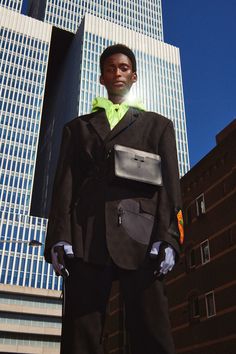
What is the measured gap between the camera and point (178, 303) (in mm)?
24844

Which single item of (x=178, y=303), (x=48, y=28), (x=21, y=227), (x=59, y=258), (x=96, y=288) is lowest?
(x=96, y=288)

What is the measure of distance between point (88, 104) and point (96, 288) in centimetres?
10328

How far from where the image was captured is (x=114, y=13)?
13400cm

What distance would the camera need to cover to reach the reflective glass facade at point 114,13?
124438mm

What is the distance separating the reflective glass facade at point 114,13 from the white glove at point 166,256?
418 ft

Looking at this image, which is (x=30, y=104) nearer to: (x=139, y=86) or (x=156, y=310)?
(x=139, y=86)

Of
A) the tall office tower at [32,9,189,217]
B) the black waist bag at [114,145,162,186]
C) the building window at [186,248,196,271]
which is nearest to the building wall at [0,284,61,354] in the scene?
the tall office tower at [32,9,189,217]

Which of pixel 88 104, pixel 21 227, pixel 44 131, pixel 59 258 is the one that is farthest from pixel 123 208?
pixel 44 131

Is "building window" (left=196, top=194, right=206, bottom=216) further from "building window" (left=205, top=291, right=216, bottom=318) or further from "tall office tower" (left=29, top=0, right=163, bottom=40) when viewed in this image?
"tall office tower" (left=29, top=0, right=163, bottom=40)

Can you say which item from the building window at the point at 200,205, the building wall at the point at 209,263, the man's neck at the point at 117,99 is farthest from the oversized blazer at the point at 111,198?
the building window at the point at 200,205

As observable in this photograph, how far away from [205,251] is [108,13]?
122m

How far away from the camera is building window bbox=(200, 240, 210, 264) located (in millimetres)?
23272

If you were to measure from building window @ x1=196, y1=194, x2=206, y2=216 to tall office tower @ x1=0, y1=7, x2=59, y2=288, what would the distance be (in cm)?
6280

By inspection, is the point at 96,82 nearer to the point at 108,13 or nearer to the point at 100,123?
the point at 108,13
